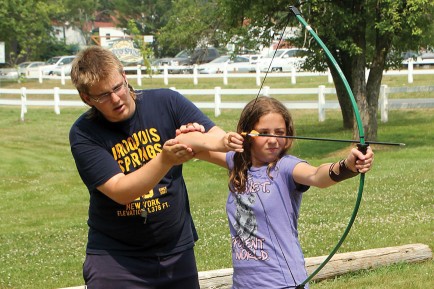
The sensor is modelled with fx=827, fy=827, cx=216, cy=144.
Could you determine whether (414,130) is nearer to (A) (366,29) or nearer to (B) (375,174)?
(A) (366,29)

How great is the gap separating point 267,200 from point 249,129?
397 mm

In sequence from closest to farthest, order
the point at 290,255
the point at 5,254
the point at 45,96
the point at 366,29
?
the point at 290,255
the point at 5,254
the point at 366,29
the point at 45,96

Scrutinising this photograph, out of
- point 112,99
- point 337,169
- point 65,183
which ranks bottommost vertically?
point 65,183

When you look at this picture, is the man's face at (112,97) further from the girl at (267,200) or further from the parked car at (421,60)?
the parked car at (421,60)

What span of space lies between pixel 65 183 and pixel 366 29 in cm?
→ 727

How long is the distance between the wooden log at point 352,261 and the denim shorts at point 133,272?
260cm

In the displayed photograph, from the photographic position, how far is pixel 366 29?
59.2 ft

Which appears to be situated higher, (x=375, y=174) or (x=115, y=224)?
(x=115, y=224)

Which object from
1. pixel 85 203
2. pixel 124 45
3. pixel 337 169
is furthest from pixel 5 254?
pixel 124 45

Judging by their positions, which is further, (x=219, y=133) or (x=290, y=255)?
(x=290, y=255)

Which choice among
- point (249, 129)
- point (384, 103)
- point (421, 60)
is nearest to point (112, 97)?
point (249, 129)

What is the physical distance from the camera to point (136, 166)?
12.7 feet

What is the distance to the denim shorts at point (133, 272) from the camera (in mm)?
3934

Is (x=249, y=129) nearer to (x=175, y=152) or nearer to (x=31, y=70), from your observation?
(x=175, y=152)
